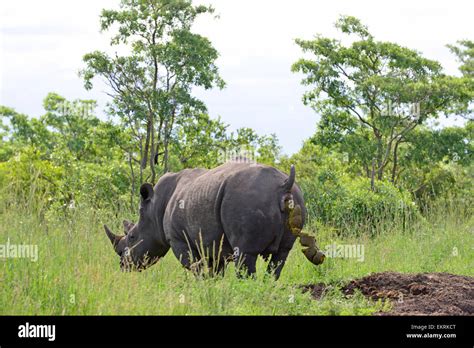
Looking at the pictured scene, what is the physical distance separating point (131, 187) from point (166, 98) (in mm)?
2305

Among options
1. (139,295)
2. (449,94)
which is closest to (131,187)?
(449,94)

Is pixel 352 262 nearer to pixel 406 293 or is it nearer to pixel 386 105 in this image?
pixel 406 293

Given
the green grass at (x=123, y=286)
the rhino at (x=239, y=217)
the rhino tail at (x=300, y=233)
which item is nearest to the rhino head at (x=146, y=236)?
the green grass at (x=123, y=286)

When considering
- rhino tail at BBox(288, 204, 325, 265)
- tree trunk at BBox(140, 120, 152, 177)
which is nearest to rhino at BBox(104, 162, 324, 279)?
rhino tail at BBox(288, 204, 325, 265)

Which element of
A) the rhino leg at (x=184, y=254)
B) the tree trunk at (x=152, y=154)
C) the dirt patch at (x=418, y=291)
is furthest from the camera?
the tree trunk at (x=152, y=154)

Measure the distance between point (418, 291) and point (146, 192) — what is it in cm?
381

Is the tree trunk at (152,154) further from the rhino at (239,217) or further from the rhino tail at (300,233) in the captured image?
the rhino tail at (300,233)

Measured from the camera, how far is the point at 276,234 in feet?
30.2

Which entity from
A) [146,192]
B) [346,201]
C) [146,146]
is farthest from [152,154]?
[146,192]

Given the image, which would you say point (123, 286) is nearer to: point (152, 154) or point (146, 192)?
point (146, 192)

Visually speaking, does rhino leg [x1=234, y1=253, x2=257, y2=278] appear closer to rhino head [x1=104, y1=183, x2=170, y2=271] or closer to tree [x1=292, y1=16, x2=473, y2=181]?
rhino head [x1=104, y1=183, x2=170, y2=271]

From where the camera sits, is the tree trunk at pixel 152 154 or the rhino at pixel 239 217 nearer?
the rhino at pixel 239 217

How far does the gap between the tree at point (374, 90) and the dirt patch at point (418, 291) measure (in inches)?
396

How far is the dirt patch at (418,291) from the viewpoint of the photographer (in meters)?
8.59
